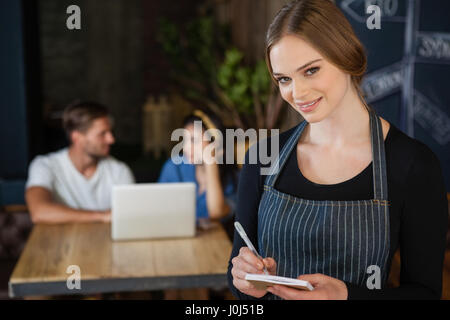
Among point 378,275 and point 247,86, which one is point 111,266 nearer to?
point 378,275

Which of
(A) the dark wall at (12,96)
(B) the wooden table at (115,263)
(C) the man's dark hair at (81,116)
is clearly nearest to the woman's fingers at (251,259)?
(B) the wooden table at (115,263)

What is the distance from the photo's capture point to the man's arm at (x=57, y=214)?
9.49ft

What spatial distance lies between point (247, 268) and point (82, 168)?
2.28 m

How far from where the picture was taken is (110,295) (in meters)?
2.97

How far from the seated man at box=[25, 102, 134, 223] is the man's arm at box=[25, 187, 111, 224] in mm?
112

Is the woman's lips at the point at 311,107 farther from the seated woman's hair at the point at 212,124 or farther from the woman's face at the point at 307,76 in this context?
the seated woman's hair at the point at 212,124

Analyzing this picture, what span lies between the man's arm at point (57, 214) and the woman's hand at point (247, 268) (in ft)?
5.88

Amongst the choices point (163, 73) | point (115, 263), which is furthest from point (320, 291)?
point (163, 73)

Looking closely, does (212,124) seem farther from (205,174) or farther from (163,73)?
(163,73)

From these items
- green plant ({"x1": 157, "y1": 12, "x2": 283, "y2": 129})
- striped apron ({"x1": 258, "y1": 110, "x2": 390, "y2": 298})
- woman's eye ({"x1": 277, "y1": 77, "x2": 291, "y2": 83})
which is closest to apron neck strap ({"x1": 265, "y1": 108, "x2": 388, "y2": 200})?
striped apron ({"x1": 258, "y1": 110, "x2": 390, "y2": 298})

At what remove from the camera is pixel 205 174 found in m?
3.33

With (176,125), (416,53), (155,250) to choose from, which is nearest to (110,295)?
(155,250)

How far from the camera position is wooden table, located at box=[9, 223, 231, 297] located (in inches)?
85.4

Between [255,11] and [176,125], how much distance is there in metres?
2.95
